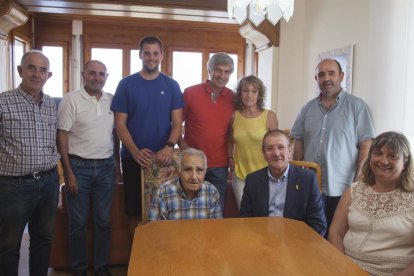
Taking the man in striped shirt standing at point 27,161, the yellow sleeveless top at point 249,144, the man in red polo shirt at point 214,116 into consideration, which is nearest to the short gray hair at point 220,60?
the man in red polo shirt at point 214,116

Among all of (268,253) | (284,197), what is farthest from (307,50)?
(268,253)

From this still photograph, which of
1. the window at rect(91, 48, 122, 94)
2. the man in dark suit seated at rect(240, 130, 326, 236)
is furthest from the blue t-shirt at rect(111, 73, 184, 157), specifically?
the window at rect(91, 48, 122, 94)

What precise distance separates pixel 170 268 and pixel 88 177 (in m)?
1.51

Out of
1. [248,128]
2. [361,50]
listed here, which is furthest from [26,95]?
[361,50]

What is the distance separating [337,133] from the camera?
2496 millimetres

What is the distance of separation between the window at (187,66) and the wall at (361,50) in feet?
12.5

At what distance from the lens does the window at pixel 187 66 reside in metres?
8.11

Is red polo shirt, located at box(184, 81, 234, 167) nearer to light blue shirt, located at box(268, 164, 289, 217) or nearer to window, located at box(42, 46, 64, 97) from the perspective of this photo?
light blue shirt, located at box(268, 164, 289, 217)

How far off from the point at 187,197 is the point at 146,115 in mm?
745

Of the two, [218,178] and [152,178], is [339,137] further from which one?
[152,178]

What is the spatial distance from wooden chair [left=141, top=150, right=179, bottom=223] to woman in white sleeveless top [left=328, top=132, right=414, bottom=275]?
1.21m

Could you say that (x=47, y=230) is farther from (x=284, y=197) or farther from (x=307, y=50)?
(x=307, y=50)

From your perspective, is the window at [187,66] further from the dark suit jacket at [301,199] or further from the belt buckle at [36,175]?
the dark suit jacket at [301,199]

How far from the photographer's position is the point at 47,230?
2.41m
